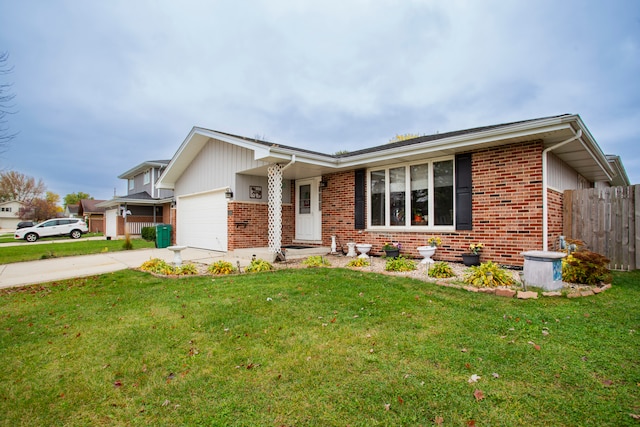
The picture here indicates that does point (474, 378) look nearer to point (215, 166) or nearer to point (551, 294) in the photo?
point (551, 294)

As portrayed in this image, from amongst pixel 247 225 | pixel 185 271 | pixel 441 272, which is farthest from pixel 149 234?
pixel 441 272

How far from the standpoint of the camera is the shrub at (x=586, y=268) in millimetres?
5539

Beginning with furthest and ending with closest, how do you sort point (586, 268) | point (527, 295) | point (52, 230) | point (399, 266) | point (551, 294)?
1. point (52, 230)
2. point (399, 266)
3. point (586, 268)
4. point (551, 294)
5. point (527, 295)

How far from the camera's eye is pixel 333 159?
9.62m

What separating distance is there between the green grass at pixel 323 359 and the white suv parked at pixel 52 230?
2264 centimetres

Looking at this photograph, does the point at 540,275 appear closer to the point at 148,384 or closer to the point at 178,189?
the point at 148,384

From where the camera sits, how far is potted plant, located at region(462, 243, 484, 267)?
7.27 metres

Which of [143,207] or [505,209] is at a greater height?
[143,207]

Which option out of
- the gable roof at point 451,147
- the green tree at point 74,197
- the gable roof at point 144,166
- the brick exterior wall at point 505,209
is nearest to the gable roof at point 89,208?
the gable roof at point 144,166

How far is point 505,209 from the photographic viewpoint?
281 inches

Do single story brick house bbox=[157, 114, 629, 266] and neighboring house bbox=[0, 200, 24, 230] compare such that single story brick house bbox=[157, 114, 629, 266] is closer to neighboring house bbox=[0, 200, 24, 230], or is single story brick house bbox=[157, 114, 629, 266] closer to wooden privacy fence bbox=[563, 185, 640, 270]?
wooden privacy fence bbox=[563, 185, 640, 270]

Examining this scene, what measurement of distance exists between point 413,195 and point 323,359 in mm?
6494

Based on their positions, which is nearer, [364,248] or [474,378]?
[474,378]

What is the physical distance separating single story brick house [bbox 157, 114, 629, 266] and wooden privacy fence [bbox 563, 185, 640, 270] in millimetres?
523
